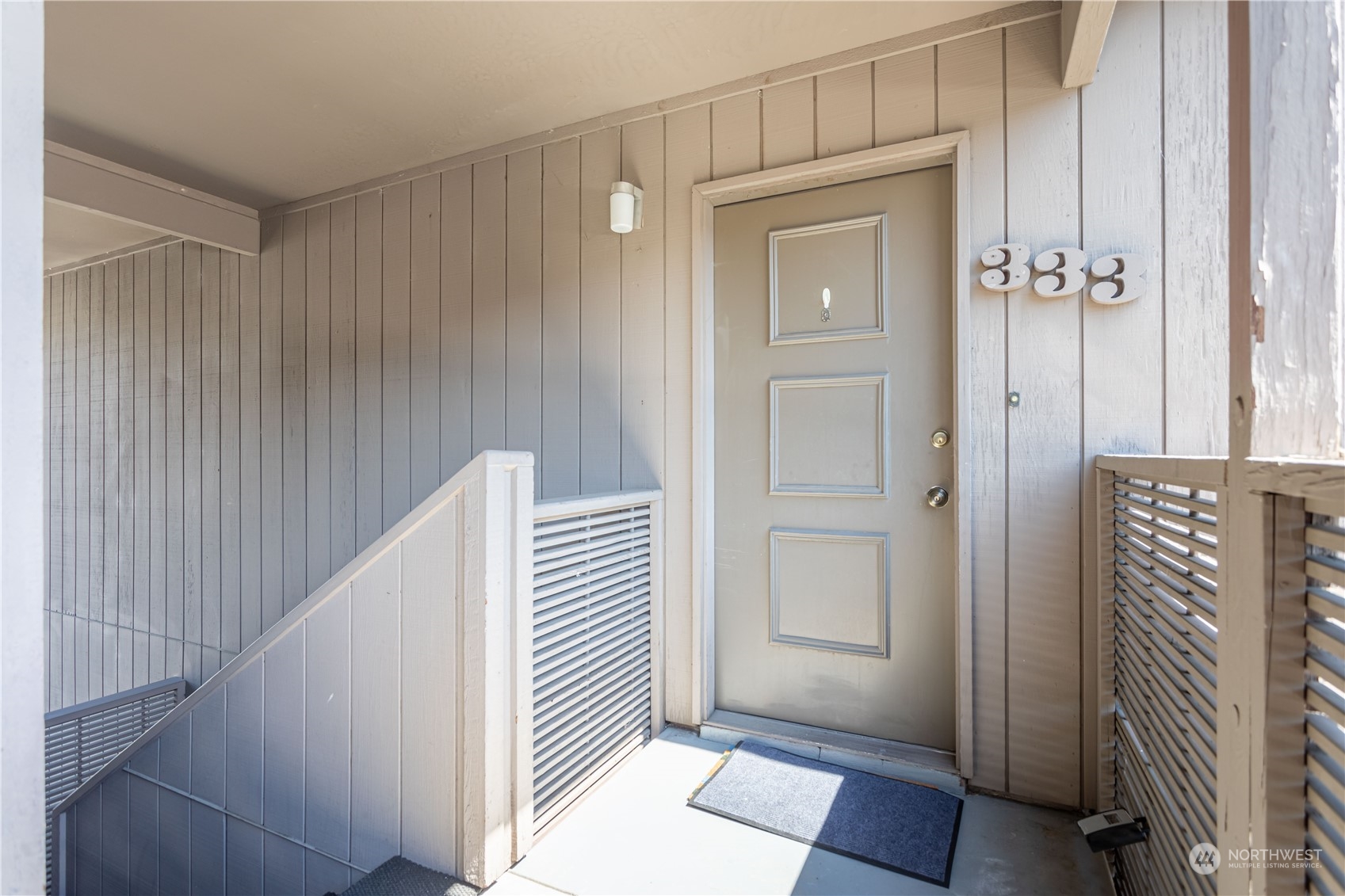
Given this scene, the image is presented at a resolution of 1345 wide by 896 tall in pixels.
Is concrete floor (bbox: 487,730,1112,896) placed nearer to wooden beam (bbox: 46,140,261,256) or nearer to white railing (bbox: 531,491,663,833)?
white railing (bbox: 531,491,663,833)

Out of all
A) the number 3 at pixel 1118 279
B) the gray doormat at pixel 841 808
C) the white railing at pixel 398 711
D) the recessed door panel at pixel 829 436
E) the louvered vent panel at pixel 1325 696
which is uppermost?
the number 3 at pixel 1118 279

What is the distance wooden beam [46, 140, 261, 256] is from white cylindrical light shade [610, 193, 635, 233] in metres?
2.33

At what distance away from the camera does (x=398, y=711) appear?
5.18 feet

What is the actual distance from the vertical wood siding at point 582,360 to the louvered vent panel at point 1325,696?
1.15 meters

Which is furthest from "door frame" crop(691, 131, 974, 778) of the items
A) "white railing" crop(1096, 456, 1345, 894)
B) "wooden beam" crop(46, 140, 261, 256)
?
"wooden beam" crop(46, 140, 261, 256)

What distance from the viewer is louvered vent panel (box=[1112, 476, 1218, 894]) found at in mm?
955

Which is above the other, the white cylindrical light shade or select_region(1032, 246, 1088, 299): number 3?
the white cylindrical light shade

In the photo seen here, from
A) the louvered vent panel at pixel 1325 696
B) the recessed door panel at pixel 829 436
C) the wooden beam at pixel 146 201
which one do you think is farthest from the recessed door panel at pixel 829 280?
the wooden beam at pixel 146 201

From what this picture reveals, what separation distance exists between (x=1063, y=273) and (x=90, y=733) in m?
4.84

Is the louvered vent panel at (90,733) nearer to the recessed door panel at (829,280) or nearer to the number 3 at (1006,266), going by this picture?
the recessed door panel at (829,280)

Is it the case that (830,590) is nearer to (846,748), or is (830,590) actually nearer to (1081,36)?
Answer: (846,748)

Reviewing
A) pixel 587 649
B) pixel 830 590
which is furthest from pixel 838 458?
pixel 587 649

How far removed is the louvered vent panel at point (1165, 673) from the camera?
95cm

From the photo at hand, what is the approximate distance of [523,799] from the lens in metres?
1.59
